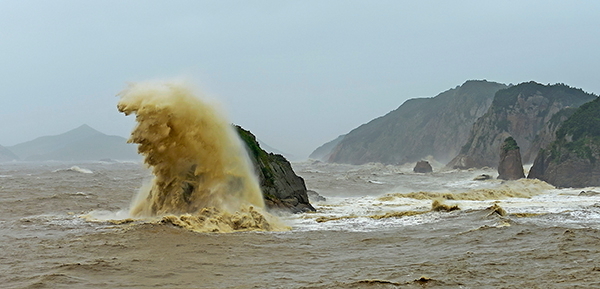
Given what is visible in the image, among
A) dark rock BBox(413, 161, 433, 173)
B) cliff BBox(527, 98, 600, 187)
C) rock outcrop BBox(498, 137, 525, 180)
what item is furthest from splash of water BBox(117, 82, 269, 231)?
dark rock BBox(413, 161, 433, 173)

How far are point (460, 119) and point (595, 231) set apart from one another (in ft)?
330

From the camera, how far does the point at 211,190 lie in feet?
46.9

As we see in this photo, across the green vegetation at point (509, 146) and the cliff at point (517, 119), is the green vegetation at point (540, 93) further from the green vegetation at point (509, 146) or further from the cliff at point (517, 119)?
the green vegetation at point (509, 146)

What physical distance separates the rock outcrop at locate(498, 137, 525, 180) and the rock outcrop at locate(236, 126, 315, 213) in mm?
28025

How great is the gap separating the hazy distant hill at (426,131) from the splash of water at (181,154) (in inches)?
3538

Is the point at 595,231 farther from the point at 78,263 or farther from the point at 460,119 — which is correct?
the point at 460,119

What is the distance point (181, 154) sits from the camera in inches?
595

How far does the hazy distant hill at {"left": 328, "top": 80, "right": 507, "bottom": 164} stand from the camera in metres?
104

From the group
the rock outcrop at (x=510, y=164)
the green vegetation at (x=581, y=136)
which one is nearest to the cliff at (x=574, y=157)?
the green vegetation at (x=581, y=136)

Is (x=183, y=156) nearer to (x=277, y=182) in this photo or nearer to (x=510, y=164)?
(x=277, y=182)

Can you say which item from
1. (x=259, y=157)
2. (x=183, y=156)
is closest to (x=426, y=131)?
(x=259, y=157)

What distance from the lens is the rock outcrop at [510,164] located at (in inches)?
1593

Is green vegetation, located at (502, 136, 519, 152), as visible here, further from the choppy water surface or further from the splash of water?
the splash of water

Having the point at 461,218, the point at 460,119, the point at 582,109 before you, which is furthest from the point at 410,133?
the point at 461,218
